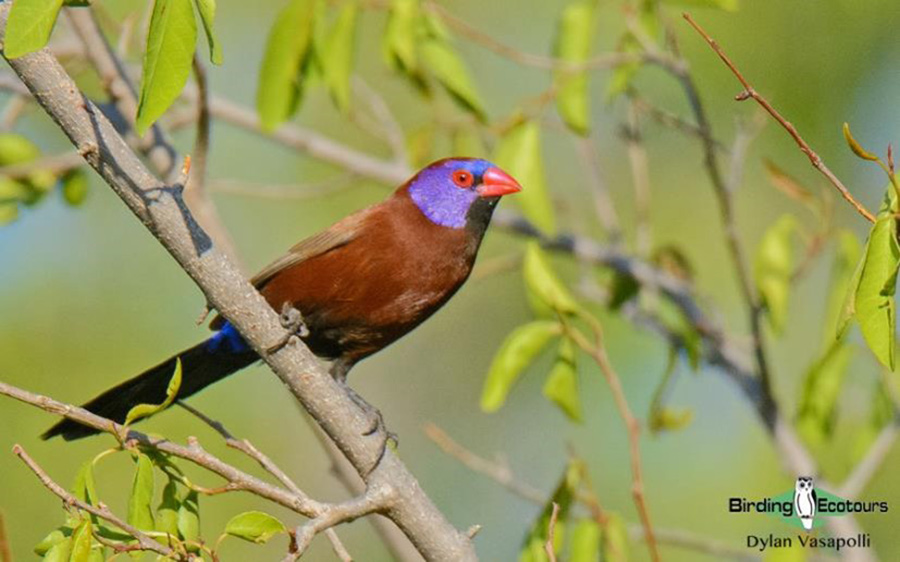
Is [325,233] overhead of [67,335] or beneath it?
beneath

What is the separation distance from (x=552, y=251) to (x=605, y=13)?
13.2 ft

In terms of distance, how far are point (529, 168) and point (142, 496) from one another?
204cm

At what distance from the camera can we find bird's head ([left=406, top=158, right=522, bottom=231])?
431cm

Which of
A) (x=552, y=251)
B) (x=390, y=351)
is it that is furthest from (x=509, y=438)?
(x=552, y=251)

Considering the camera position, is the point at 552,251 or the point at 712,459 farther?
the point at 712,459

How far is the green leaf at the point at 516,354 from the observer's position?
354 cm

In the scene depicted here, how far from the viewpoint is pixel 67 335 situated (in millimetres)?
8781

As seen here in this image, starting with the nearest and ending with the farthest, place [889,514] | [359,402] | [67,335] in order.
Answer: [359,402]
[889,514]
[67,335]

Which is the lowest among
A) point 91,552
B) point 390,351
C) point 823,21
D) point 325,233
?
point 91,552

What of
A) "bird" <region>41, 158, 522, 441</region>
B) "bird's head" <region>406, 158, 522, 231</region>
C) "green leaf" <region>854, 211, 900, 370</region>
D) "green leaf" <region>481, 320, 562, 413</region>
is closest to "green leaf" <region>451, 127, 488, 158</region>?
"bird's head" <region>406, 158, 522, 231</region>

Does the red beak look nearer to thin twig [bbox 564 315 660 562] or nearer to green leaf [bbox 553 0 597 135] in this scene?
green leaf [bbox 553 0 597 135]

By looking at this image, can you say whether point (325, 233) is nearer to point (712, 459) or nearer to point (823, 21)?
point (712, 459)

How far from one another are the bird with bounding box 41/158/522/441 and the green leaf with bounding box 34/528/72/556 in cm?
146

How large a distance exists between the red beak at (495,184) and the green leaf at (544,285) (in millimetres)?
720
